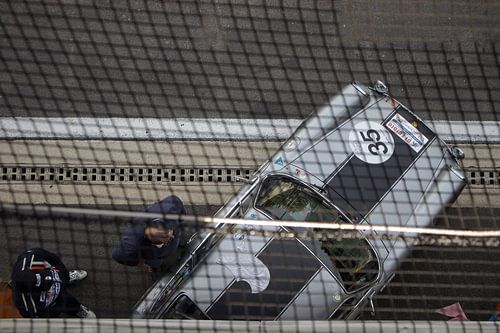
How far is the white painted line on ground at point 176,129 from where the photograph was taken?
258 inches

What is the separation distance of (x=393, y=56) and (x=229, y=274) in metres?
3.05

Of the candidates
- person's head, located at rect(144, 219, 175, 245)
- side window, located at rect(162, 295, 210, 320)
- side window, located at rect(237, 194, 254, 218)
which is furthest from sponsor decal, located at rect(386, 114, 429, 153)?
side window, located at rect(162, 295, 210, 320)

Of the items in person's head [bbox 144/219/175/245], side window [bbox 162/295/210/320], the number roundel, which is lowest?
side window [bbox 162/295/210/320]

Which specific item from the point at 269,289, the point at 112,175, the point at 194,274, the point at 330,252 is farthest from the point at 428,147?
the point at 112,175

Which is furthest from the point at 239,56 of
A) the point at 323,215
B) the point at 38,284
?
the point at 38,284

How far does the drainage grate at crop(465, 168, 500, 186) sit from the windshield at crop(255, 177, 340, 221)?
186cm

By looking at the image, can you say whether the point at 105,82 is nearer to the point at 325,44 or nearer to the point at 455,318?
the point at 325,44

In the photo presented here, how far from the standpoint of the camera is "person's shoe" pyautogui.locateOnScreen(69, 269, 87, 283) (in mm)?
6090

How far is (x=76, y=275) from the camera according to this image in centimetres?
611

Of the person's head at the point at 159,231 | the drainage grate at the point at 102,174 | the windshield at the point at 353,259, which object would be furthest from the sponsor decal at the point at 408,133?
the person's head at the point at 159,231

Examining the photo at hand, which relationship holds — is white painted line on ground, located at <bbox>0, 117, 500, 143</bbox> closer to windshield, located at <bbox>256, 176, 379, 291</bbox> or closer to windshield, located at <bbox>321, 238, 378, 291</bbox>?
windshield, located at <bbox>256, 176, 379, 291</bbox>

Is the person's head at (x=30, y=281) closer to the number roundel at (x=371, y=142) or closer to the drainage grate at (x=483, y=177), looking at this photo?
the number roundel at (x=371, y=142)

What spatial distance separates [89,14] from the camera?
6.90 m

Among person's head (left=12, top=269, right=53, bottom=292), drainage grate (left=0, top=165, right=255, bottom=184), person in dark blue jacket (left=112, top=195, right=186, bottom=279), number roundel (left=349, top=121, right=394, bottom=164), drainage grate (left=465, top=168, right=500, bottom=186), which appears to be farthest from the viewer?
drainage grate (left=465, top=168, right=500, bottom=186)
